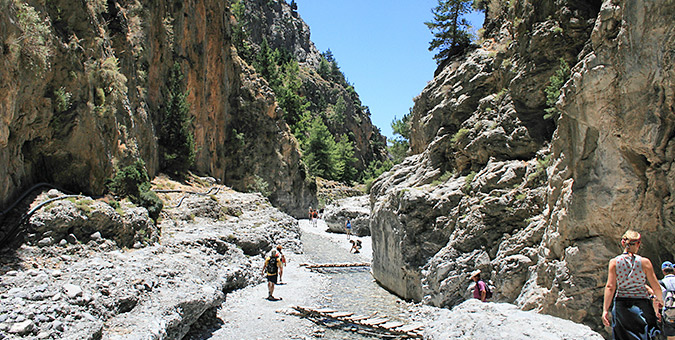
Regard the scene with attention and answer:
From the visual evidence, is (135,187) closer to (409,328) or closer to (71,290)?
(71,290)

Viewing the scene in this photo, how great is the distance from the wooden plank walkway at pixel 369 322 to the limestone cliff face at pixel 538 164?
69.4 inches

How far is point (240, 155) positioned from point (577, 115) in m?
40.0

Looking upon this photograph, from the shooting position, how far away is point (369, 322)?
12430 millimetres

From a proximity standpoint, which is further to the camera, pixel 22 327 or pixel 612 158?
pixel 612 158

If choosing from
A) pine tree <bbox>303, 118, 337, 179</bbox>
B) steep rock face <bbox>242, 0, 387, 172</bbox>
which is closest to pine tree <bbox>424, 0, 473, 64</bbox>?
pine tree <bbox>303, 118, 337, 179</bbox>

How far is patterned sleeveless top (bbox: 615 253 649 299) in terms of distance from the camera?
4773 millimetres

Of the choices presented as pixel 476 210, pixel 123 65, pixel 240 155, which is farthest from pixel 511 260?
pixel 240 155

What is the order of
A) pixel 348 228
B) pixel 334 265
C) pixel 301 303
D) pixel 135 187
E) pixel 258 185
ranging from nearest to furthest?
1. pixel 301 303
2. pixel 135 187
3. pixel 334 265
4. pixel 348 228
5. pixel 258 185

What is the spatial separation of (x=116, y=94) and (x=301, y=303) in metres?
12.4

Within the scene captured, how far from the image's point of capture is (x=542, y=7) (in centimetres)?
1421

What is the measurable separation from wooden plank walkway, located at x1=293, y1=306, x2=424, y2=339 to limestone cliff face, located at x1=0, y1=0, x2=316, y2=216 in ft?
30.4

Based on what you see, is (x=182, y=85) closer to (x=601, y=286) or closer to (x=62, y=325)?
(x=62, y=325)

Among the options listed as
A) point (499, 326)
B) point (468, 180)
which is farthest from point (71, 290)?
point (468, 180)

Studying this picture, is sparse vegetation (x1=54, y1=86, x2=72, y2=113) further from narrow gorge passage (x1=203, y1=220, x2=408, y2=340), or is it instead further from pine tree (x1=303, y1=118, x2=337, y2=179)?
pine tree (x1=303, y1=118, x2=337, y2=179)
